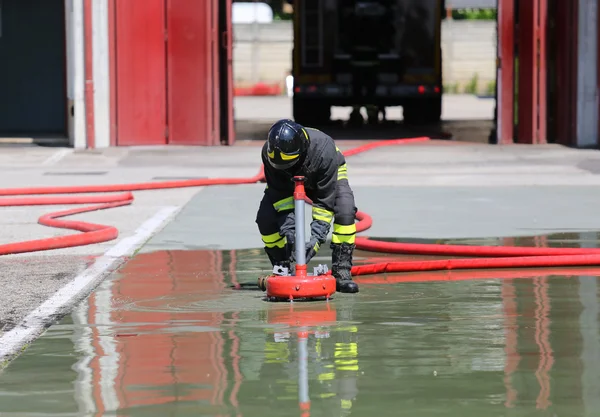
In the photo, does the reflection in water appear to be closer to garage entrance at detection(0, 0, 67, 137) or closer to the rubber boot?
the rubber boot

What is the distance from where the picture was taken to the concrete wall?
157ft

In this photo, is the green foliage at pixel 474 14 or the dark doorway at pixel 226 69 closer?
the dark doorway at pixel 226 69

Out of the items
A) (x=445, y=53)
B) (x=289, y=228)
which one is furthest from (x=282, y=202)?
(x=445, y=53)

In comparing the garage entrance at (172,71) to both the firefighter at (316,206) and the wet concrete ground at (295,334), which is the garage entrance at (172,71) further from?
the firefighter at (316,206)

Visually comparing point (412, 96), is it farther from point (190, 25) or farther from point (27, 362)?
point (27, 362)

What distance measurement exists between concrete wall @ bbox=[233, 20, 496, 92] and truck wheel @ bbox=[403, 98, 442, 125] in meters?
18.8

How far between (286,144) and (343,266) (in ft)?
3.32

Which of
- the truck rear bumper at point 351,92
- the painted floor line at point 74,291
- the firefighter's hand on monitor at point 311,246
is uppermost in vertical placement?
the firefighter's hand on monitor at point 311,246

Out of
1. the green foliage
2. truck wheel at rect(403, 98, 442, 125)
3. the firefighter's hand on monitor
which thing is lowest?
truck wheel at rect(403, 98, 442, 125)

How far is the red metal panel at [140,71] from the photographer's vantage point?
2044 cm

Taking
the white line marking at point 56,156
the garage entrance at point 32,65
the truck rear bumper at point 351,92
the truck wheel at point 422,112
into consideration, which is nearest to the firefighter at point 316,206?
the white line marking at point 56,156

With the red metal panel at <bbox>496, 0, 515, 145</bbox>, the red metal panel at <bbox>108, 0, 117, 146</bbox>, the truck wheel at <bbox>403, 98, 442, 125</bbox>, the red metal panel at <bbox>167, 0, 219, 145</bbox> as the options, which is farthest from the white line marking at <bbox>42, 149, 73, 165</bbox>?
the truck wheel at <bbox>403, 98, 442, 125</bbox>

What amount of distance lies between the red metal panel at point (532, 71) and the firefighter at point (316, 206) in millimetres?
12508

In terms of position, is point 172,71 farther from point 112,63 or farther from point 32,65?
point 32,65
